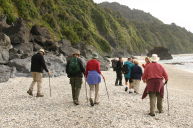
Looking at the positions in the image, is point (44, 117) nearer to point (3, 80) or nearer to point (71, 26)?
point (3, 80)

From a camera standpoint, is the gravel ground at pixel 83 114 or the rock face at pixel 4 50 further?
the rock face at pixel 4 50

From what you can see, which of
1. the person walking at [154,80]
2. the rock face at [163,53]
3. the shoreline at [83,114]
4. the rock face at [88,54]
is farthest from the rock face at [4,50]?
the rock face at [163,53]

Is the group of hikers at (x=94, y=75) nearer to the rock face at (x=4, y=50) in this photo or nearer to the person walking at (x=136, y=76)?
the person walking at (x=136, y=76)

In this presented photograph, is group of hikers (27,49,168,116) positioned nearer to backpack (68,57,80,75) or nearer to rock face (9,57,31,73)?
backpack (68,57,80,75)

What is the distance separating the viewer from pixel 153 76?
10.8 metres

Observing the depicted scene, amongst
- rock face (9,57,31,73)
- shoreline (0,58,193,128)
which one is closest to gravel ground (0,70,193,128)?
shoreline (0,58,193,128)

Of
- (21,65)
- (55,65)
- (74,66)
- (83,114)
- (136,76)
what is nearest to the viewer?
(83,114)

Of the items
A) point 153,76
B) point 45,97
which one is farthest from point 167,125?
point 45,97

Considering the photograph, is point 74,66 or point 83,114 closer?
point 83,114

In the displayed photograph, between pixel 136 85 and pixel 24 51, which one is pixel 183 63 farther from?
pixel 136 85

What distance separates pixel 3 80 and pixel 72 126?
1290cm

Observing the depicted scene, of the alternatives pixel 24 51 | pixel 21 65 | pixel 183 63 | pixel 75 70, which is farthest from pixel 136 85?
pixel 183 63

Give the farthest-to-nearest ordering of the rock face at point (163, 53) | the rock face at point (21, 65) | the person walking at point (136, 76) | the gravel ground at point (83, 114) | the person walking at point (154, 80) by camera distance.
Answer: the rock face at point (163, 53), the rock face at point (21, 65), the person walking at point (136, 76), the person walking at point (154, 80), the gravel ground at point (83, 114)

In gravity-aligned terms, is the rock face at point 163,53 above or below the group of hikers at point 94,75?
above
